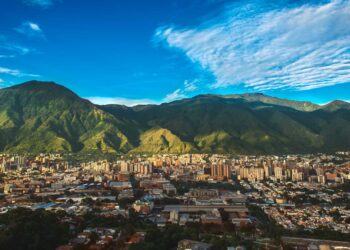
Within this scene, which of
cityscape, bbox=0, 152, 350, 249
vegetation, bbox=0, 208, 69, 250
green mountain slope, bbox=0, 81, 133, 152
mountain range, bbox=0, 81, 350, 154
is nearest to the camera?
vegetation, bbox=0, 208, 69, 250

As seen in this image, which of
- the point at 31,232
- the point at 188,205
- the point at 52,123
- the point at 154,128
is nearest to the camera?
the point at 31,232

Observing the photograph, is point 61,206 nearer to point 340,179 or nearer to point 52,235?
point 52,235

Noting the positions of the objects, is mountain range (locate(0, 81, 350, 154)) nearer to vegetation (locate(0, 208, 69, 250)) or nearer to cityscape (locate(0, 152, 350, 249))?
cityscape (locate(0, 152, 350, 249))

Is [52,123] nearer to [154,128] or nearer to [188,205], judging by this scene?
[154,128]

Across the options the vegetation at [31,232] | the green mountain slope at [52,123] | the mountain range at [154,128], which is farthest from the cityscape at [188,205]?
the mountain range at [154,128]

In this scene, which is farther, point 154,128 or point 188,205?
point 154,128

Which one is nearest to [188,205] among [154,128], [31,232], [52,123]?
[31,232]

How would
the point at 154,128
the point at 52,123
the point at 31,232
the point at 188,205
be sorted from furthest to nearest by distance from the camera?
the point at 154,128 → the point at 52,123 → the point at 188,205 → the point at 31,232

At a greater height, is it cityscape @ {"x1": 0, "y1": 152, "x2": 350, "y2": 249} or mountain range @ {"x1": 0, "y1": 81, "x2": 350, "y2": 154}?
mountain range @ {"x1": 0, "y1": 81, "x2": 350, "y2": 154}

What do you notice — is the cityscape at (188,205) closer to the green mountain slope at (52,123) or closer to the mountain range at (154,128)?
the green mountain slope at (52,123)

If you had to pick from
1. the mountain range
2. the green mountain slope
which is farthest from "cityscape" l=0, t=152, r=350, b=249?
the mountain range
